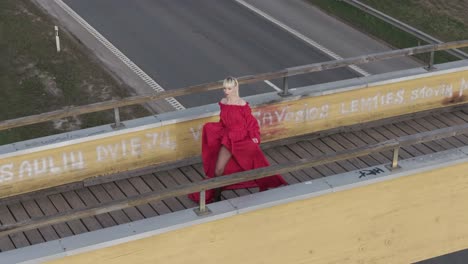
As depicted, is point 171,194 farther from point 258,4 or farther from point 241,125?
point 258,4

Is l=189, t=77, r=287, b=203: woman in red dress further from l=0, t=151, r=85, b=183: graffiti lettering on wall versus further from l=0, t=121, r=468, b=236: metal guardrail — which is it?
l=0, t=151, r=85, b=183: graffiti lettering on wall

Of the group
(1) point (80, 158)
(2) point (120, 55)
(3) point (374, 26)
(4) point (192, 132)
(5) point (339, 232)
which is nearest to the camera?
(5) point (339, 232)

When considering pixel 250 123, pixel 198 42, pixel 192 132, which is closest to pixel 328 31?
pixel 198 42

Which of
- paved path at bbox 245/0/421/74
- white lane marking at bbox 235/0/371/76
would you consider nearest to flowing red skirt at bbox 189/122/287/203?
white lane marking at bbox 235/0/371/76

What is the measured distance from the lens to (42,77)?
82.2ft

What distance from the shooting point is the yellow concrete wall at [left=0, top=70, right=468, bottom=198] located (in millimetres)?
12727

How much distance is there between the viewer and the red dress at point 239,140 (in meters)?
12.6

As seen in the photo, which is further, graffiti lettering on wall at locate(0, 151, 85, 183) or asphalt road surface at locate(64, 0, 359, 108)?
asphalt road surface at locate(64, 0, 359, 108)

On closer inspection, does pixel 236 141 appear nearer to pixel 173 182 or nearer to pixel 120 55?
pixel 173 182

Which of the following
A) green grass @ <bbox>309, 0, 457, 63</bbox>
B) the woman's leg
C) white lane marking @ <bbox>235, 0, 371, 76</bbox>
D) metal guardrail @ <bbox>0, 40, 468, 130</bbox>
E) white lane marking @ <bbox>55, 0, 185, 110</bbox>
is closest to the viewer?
metal guardrail @ <bbox>0, 40, 468, 130</bbox>

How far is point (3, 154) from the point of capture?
40.8 feet

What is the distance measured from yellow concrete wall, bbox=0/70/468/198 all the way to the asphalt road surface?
926 cm

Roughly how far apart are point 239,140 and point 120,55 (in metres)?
14.4

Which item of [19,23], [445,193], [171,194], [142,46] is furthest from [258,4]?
[171,194]
